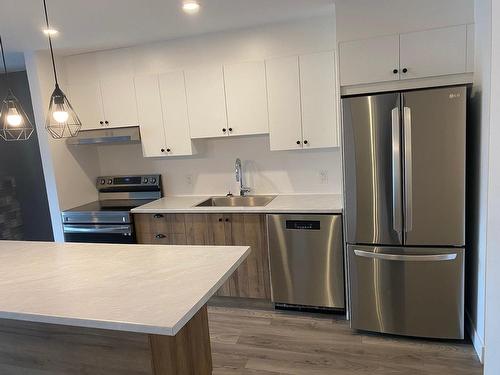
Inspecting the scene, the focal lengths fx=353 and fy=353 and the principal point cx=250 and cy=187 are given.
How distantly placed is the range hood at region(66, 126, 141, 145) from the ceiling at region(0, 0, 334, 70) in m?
0.80

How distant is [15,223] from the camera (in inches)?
175

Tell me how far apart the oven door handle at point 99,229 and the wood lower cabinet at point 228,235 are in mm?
108

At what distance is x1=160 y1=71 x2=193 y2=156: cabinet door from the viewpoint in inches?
131

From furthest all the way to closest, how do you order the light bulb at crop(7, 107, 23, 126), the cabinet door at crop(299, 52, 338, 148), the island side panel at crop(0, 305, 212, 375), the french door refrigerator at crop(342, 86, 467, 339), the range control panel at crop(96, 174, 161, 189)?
1. the range control panel at crop(96, 174, 161, 189)
2. the cabinet door at crop(299, 52, 338, 148)
3. the french door refrigerator at crop(342, 86, 467, 339)
4. the light bulb at crop(7, 107, 23, 126)
5. the island side panel at crop(0, 305, 212, 375)

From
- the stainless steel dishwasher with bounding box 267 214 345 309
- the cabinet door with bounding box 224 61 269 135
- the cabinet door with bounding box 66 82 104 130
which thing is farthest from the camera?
the cabinet door with bounding box 66 82 104 130

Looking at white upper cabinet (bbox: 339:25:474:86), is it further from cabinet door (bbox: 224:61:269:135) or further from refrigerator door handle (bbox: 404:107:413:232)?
cabinet door (bbox: 224:61:269:135)

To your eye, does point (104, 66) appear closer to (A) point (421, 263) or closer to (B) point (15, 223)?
(B) point (15, 223)

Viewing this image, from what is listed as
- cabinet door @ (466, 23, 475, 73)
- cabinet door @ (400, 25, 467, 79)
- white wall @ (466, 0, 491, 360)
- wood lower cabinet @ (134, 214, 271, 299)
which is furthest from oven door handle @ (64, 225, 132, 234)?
cabinet door @ (466, 23, 475, 73)

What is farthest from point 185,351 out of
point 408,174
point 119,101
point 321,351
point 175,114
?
point 119,101

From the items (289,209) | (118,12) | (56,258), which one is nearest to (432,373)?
(289,209)

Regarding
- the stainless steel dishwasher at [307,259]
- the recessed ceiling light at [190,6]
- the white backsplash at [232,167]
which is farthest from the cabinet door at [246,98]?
the stainless steel dishwasher at [307,259]

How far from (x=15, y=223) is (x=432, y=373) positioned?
4.71m

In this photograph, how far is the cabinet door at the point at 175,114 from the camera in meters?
3.32

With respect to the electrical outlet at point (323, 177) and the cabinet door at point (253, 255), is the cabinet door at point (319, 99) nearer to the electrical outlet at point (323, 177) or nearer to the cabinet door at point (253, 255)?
the electrical outlet at point (323, 177)
